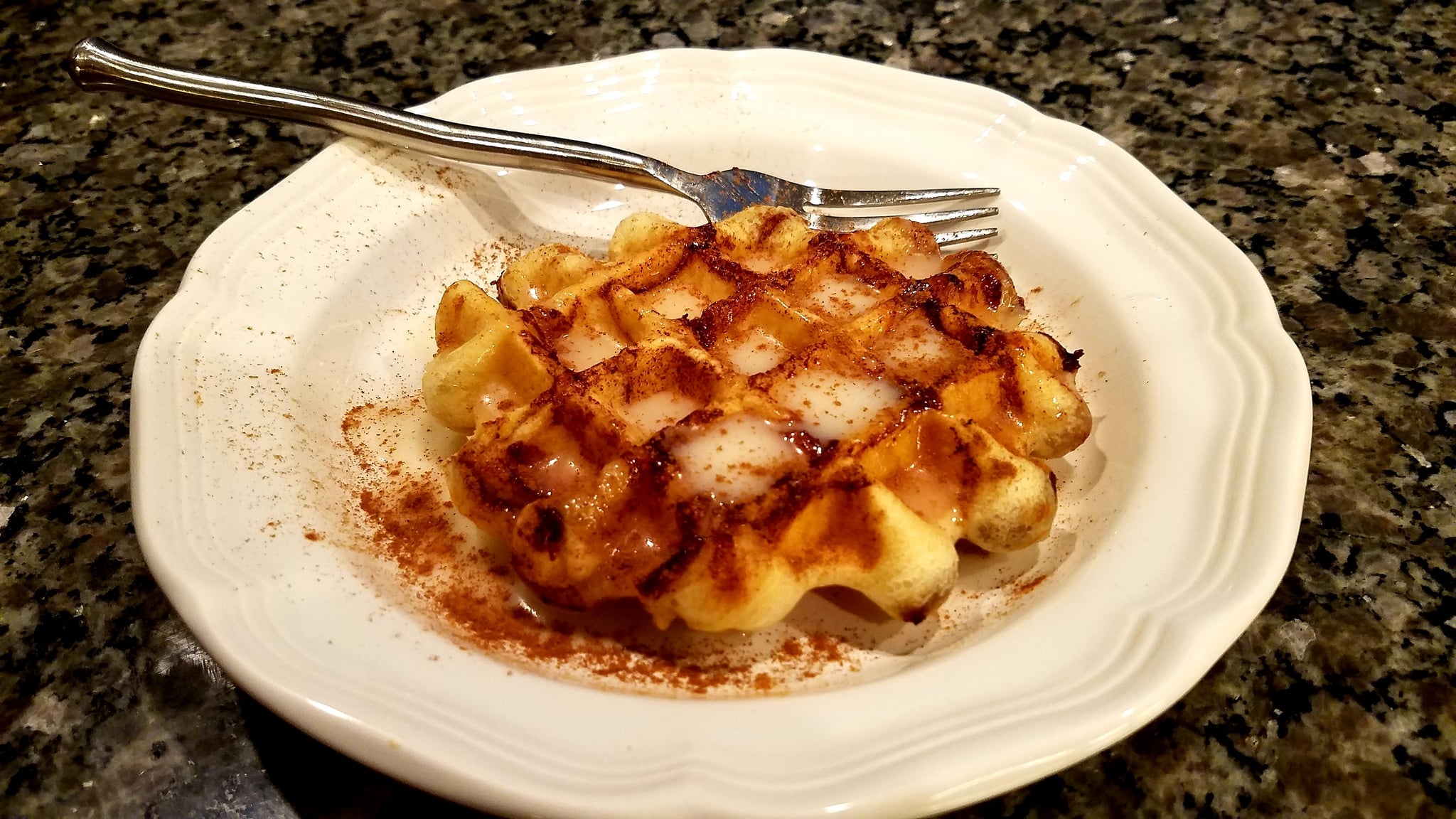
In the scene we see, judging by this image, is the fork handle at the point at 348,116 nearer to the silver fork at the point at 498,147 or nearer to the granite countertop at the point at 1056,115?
the silver fork at the point at 498,147

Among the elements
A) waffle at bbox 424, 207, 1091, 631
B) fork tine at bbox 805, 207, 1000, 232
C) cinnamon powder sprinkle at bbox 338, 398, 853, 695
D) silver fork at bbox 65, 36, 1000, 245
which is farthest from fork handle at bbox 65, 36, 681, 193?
cinnamon powder sprinkle at bbox 338, 398, 853, 695

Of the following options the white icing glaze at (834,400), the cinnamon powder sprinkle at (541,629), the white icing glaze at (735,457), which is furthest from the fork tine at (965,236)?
the cinnamon powder sprinkle at (541,629)

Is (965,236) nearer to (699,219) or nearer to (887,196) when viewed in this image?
(887,196)

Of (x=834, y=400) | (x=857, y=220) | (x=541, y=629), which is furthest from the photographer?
(x=857, y=220)

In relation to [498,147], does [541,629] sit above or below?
below

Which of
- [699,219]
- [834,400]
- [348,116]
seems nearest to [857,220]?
[699,219]

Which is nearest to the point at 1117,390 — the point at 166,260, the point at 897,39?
the point at 897,39

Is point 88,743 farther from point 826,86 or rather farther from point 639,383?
point 826,86

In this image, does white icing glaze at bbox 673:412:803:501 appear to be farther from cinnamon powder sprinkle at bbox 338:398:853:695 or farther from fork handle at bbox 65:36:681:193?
fork handle at bbox 65:36:681:193
